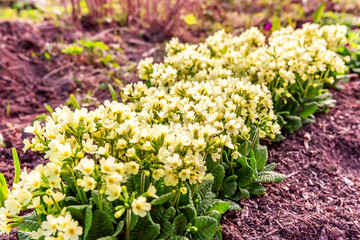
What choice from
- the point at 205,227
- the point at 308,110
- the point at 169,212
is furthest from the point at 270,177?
the point at 308,110

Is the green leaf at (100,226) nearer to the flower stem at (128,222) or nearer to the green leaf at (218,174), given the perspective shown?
the flower stem at (128,222)

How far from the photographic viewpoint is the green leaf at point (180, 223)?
1.75 metres

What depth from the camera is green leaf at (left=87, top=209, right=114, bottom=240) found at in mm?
1622

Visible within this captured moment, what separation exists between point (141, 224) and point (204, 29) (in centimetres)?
434

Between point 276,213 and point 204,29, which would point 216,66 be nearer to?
point 276,213

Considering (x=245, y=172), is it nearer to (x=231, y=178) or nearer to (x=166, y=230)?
(x=231, y=178)

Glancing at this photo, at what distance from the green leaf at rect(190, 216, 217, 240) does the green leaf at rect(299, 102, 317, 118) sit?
64.6 inches

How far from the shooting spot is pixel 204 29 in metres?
5.55

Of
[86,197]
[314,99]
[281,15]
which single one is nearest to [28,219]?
[86,197]

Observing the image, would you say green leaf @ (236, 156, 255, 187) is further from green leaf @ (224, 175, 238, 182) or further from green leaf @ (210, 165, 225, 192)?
green leaf @ (210, 165, 225, 192)

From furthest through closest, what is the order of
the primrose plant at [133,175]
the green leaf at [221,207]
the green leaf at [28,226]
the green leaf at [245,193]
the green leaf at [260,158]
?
1. the green leaf at [260,158]
2. the green leaf at [245,193]
3. the green leaf at [221,207]
4. the green leaf at [28,226]
5. the primrose plant at [133,175]

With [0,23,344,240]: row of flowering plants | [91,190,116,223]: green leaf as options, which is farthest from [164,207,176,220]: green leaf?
[91,190,116,223]: green leaf

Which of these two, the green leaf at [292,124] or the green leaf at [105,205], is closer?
the green leaf at [105,205]

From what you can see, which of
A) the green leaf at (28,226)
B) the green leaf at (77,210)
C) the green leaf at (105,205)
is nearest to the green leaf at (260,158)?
the green leaf at (105,205)
